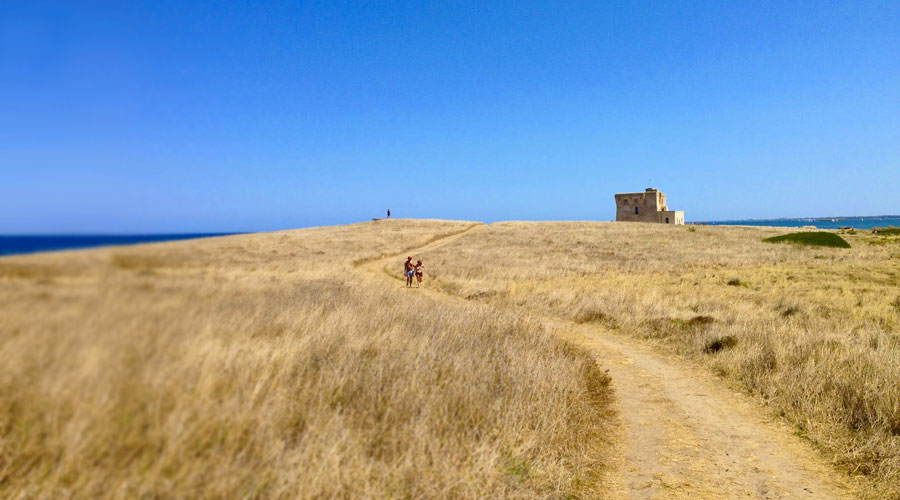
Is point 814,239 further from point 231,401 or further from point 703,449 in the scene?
point 231,401

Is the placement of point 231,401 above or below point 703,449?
above

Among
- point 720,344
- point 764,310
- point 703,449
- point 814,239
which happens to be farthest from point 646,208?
point 703,449

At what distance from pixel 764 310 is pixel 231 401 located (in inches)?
623

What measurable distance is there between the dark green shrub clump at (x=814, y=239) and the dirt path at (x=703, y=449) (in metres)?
41.4

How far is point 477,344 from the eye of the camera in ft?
26.6

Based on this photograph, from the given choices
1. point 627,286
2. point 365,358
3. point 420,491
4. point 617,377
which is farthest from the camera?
point 627,286

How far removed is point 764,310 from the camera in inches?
566

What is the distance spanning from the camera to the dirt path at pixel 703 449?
16.5 feet

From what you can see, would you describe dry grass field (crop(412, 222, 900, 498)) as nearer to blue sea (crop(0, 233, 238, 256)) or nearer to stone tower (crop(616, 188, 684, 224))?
blue sea (crop(0, 233, 238, 256))

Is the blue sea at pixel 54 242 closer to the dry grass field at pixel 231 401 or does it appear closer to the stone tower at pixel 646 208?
the dry grass field at pixel 231 401

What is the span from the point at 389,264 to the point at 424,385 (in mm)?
26014

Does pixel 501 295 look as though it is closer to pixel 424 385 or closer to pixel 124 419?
pixel 424 385

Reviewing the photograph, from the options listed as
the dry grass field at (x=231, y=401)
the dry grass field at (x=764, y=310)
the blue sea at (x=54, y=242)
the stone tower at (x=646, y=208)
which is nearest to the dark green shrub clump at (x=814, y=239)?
the dry grass field at (x=764, y=310)

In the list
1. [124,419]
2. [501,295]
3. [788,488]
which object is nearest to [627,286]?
[501,295]
